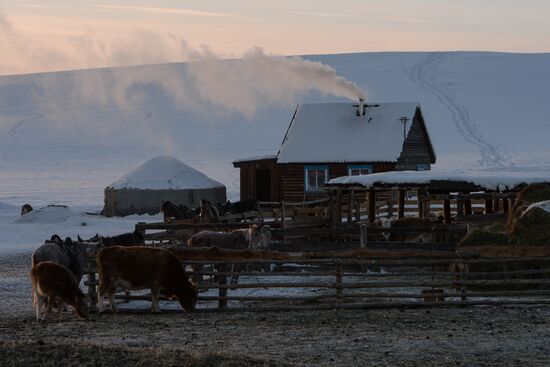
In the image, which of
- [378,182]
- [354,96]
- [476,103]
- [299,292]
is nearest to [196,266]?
[299,292]

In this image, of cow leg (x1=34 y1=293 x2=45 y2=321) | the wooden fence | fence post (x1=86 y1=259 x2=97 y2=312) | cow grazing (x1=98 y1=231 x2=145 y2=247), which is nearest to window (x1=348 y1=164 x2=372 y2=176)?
cow grazing (x1=98 y1=231 x2=145 y2=247)

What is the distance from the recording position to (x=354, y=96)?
208 ft

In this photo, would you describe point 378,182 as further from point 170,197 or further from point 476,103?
point 476,103

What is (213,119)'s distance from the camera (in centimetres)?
12425

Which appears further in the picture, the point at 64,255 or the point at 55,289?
the point at 64,255

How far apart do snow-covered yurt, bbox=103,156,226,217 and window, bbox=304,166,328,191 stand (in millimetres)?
5551

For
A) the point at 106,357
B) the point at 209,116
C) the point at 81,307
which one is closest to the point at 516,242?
the point at 81,307

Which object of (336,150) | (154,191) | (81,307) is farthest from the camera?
(154,191)

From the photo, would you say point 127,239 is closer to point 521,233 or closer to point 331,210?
point 521,233

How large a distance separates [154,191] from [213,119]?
233 ft

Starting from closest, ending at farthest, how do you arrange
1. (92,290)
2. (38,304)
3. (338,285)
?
1. (38,304)
2. (338,285)
3. (92,290)

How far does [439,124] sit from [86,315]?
3738 inches

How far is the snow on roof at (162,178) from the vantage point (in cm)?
5400

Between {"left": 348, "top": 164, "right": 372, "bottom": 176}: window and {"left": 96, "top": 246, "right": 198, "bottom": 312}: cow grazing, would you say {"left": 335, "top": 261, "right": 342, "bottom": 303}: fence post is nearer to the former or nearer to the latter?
{"left": 96, "top": 246, "right": 198, "bottom": 312}: cow grazing
